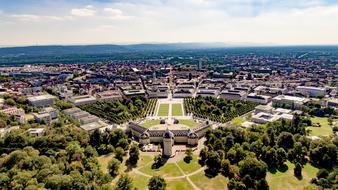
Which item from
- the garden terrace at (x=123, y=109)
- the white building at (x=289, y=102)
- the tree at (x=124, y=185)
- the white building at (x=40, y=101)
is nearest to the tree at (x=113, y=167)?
the tree at (x=124, y=185)

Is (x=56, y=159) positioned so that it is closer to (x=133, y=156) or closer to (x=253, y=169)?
(x=133, y=156)

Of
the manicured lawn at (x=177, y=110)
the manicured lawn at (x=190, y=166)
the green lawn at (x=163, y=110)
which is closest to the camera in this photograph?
the manicured lawn at (x=190, y=166)

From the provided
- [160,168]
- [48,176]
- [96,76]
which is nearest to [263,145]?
[160,168]

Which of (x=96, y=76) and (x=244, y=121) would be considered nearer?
(x=244, y=121)

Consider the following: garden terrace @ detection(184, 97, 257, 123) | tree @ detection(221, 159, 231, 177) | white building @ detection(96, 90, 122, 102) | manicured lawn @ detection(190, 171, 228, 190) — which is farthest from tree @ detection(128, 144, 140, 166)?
white building @ detection(96, 90, 122, 102)

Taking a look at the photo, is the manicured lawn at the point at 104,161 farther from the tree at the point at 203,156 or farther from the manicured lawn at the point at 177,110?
the manicured lawn at the point at 177,110

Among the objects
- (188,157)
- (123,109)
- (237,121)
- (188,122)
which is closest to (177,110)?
(188,122)

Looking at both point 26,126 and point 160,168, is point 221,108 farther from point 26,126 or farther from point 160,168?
point 26,126
